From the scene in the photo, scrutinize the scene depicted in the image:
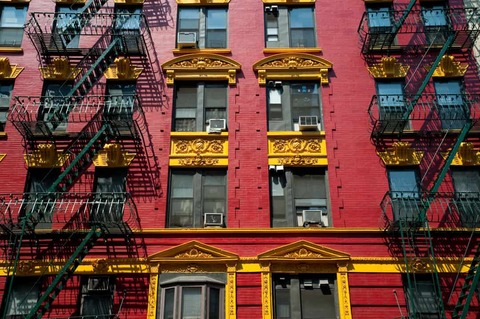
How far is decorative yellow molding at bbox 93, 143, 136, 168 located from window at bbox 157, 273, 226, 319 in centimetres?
428

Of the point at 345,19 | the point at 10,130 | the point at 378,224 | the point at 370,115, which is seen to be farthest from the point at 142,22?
the point at 378,224

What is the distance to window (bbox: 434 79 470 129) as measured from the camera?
62.1 feet

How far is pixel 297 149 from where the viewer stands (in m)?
18.4

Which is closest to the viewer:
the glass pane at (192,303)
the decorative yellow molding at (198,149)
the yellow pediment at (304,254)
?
the glass pane at (192,303)

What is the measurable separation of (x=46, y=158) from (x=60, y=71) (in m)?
3.74

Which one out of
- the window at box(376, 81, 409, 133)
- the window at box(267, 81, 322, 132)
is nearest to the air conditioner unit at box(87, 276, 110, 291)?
the window at box(267, 81, 322, 132)

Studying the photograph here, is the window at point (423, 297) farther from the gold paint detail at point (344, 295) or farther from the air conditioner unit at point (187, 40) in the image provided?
the air conditioner unit at point (187, 40)

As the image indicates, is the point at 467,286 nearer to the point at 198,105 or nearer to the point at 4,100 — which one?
the point at 198,105

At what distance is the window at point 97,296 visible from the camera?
15.9 metres

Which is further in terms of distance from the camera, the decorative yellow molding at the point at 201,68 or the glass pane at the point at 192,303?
the decorative yellow molding at the point at 201,68

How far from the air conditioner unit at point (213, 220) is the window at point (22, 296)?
5.47m

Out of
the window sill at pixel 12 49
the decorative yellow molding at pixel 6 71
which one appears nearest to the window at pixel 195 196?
the decorative yellow molding at pixel 6 71


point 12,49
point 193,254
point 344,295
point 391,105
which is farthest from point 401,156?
point 12,49

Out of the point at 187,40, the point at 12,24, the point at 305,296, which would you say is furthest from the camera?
the point at 12,24
